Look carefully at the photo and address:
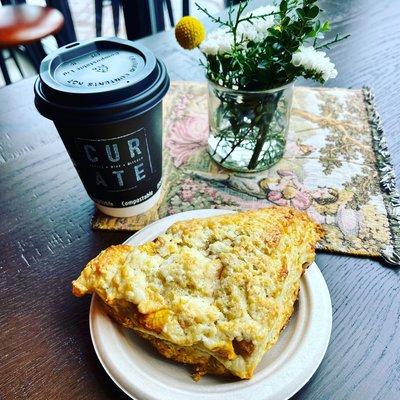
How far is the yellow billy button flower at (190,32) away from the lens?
644mm

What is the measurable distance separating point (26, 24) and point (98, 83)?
1.32 metres

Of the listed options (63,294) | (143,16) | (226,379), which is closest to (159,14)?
(143,16)

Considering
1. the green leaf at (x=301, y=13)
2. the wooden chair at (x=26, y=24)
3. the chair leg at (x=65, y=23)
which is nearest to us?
the green leaf at (x=301, y=13)

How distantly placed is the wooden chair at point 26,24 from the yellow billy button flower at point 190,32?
3.85 ft

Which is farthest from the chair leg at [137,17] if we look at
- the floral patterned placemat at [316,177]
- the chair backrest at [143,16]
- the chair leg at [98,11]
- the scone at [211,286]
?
the scone at [211,286]

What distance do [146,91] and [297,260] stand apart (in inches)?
11.9

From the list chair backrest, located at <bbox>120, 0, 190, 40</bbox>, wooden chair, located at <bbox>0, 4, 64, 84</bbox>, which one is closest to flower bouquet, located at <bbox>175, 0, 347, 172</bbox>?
chair backrest, located at <bbox>120, 0, 190, 40</bbox>

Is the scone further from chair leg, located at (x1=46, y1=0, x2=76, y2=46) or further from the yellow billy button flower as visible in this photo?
chair leg, located at (x1=46, y1=0, x2=76, y2=46)

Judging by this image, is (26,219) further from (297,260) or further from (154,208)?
(297,260)

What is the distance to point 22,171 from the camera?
31.0 inches

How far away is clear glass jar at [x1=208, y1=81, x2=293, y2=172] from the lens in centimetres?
66

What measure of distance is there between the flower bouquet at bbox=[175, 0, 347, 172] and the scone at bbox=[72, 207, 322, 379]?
22cm

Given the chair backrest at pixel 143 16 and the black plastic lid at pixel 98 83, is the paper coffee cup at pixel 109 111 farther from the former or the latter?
the chair backrest at pixel 143 16

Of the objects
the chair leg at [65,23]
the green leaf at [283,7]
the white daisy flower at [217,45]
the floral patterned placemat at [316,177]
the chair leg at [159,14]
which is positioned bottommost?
the chair leg at [65,23]
